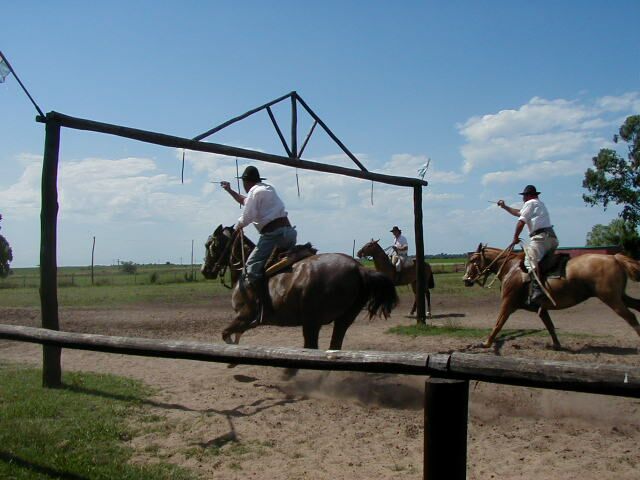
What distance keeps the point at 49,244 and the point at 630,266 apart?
26.6 ft

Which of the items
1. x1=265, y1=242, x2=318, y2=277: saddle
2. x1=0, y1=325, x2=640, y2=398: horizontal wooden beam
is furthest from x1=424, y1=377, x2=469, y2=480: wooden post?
x1=265, y1=242, x2=318, y2=277: saddle

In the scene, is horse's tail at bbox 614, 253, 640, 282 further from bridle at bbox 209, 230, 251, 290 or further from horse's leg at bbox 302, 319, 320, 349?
bridle at bbox 209, 230, 251, 290

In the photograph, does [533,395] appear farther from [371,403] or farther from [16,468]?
[16,468]

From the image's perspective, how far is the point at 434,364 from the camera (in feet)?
10.3

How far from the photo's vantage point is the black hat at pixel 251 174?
8117 millimetres

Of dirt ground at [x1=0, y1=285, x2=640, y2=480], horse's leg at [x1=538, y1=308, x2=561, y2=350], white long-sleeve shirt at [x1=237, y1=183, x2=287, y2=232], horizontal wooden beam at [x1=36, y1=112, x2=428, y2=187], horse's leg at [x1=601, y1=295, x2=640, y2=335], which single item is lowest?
dirt ground at [x1=0, y1=285, x2=640, y2=480]

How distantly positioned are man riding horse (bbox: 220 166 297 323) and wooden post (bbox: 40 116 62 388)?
7.49 ft

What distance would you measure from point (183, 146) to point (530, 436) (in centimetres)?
557

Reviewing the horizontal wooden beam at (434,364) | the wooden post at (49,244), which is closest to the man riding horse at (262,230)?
the wooden post at (49,244)

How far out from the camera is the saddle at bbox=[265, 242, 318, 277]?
7.73 meters

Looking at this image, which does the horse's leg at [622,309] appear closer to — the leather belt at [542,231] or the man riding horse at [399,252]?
the leather belt at [542,231]

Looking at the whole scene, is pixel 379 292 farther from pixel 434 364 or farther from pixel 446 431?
pixel 446 431

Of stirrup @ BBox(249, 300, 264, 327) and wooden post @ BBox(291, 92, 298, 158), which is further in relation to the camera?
wooden post @ BBox(291, 92, 298, 158)

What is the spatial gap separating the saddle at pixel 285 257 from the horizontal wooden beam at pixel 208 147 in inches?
68.7
